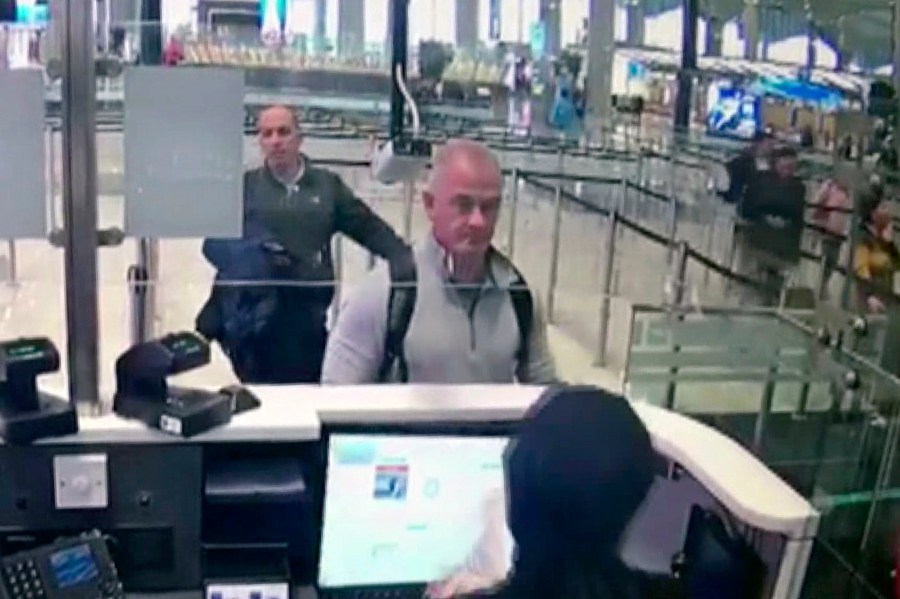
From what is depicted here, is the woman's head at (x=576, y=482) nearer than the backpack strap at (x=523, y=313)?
Yes

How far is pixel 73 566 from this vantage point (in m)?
1.78

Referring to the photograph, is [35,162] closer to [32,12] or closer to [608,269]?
[32,12]

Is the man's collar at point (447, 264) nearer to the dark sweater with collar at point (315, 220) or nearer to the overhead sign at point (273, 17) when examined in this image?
the dark sweater with collar at point (315, 220)

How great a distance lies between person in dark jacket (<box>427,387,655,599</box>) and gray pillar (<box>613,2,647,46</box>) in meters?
6.31

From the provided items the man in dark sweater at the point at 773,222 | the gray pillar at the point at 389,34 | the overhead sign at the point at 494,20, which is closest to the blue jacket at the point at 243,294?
the gray pillar at the point at 389,34

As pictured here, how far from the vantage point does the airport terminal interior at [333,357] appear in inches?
71.3

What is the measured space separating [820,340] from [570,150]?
3410mm

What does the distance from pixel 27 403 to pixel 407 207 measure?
8.66 ft

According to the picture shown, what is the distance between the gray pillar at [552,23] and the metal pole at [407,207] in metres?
2.79

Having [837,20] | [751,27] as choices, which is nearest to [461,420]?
[837,20]

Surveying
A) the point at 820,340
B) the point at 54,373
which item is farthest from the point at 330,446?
the point at 820,340

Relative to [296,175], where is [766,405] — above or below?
below

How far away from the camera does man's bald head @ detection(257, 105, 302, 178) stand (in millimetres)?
3590

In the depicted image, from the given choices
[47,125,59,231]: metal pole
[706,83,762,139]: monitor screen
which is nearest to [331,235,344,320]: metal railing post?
[47,125,59,231]: metal pole
